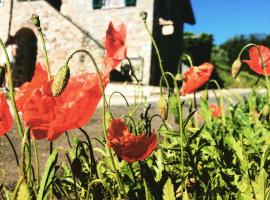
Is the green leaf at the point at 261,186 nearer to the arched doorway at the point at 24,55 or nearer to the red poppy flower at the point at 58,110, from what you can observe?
the red poppy flower at the point at 58,110

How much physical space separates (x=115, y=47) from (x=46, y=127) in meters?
0.41

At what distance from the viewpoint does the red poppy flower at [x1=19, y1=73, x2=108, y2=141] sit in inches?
34.7

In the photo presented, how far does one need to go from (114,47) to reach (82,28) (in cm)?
1350

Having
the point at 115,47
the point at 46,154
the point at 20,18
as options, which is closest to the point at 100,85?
the point at 115,47

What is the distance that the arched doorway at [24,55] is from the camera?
14.6m

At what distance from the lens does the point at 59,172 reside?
210 centimetres

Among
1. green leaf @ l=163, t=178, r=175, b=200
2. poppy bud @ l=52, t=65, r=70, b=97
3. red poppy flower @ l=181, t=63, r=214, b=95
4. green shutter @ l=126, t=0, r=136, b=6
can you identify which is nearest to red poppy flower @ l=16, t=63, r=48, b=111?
poppy bud @ l=52, t=65, r=70, b=97

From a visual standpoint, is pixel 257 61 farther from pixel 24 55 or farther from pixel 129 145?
pixel 24 55

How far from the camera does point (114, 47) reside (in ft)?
3.99

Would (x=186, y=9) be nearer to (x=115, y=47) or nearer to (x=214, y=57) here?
(x=214, y=57)

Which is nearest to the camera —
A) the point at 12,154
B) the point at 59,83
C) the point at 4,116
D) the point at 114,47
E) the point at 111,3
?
the point at 59,83

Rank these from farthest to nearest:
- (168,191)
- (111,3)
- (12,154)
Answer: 1. (111,3)
2. (12,154)
3. (168,191)

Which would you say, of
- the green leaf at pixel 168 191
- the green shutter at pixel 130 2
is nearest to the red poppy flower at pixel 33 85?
the green leaf at pixel 168 191

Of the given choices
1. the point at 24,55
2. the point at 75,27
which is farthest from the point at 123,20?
the point at 24,55
